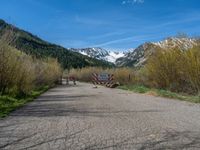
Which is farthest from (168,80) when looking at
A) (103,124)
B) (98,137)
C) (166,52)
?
(98,137)

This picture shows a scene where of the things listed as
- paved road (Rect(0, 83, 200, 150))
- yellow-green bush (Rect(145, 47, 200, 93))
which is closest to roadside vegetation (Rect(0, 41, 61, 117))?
paved road (Rect(0, 83, 200, 150))

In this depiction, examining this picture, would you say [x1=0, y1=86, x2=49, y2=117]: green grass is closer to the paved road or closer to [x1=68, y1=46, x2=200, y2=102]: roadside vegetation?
the paved road

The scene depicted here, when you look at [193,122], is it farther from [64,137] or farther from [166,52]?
[166,52]

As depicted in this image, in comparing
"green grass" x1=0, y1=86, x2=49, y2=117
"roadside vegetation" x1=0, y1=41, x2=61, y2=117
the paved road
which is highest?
"roadside vegetation" x1=0, y1=41, x2=61, y2=117

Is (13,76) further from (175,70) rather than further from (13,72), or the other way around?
(175,70)

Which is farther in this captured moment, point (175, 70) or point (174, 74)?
point (174, 74)

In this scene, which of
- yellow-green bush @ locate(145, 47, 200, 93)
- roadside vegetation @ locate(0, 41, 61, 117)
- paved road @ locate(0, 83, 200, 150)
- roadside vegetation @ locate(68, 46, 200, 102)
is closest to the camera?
paved road @ locate(0, 83, 200, 150)

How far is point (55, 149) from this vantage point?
271 inches

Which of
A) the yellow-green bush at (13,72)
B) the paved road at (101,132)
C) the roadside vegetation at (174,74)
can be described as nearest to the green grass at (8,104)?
the yellow-green bush at (13,72)

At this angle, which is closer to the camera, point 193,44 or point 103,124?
point 103,124

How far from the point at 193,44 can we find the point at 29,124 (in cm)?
1666

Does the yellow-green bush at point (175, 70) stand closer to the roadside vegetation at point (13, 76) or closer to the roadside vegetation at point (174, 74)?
the roadside vegetation at point (174, 74)

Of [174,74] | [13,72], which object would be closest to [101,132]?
[13,72]

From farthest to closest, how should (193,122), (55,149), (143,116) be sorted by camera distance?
(143,116), (193,122), (55,149)
